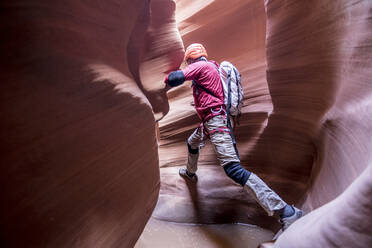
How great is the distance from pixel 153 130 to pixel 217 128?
0.58 m

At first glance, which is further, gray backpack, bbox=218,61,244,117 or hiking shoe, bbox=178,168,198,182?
hiking shoe, bbox=178,168,198,182

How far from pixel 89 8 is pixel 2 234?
122 cm

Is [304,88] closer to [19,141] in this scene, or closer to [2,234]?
[19,141]

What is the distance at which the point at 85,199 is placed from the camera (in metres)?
1.19

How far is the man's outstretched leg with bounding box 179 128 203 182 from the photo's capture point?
2255 millimetres

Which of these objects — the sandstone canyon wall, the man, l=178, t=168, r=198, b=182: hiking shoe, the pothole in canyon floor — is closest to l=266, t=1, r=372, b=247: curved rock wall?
the man

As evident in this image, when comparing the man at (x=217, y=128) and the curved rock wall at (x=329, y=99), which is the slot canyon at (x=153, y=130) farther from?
the man at (x=217, y=128)

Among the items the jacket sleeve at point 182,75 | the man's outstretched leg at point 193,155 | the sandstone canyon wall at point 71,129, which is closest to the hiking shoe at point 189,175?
the man's outstretched leg at point 193,155

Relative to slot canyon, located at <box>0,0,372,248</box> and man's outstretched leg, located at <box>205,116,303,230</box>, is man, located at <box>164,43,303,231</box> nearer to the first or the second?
man's outstretched leg, located at <box>205,116,303,230</box>

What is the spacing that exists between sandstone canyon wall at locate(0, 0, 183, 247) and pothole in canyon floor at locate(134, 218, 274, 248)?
2.11 ft

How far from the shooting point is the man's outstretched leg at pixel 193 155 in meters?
2.26

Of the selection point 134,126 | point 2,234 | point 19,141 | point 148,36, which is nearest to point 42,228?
point 2,234

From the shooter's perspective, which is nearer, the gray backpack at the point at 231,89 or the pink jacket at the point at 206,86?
the pink jacket at the point at 206,86

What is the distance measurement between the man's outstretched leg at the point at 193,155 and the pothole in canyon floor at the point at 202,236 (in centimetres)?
55
